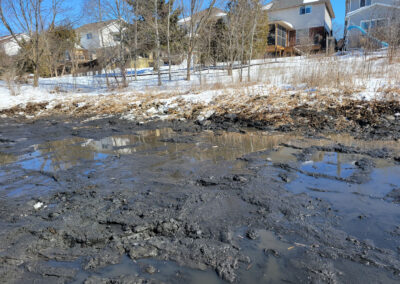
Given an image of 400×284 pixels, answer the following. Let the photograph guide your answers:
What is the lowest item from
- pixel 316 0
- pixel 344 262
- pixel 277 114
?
pixel 344 262

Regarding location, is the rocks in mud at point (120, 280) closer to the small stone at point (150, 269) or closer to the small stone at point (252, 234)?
Result: the small stone at point (150, 269)

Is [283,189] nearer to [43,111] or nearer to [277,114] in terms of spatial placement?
[277,114]

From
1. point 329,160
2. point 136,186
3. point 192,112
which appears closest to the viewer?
point 136,186

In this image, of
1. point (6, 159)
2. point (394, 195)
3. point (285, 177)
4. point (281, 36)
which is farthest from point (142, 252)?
point (281, 36)

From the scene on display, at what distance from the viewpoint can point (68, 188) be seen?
377 centimetres

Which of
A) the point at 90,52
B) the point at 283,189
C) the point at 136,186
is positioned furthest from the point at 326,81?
the point at 90,52

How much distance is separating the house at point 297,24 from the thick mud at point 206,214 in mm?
28990

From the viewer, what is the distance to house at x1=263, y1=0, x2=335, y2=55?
1223 inches

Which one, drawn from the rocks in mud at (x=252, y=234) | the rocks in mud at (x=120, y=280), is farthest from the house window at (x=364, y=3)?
the rocks in mud at (x=120, y=280)

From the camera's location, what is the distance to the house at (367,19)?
2188 cm

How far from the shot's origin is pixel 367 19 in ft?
94.8

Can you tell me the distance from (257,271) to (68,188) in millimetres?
2875

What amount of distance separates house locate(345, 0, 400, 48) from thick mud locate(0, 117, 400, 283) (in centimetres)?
2163

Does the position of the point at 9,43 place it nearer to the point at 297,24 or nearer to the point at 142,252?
the point at 297,24
